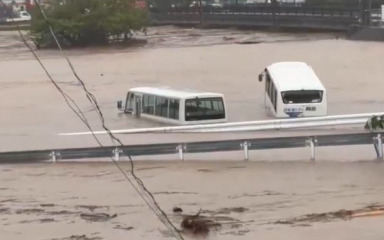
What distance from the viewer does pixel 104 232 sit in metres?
9.59

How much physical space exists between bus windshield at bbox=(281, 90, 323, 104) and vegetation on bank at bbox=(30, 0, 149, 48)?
3346 centimetres

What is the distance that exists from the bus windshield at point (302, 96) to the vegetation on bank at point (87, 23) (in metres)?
33.5

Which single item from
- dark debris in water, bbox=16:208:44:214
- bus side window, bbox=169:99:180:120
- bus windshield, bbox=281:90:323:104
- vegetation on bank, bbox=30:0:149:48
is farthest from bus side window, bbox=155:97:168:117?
vegetation on bank, bbox=30:0:149:48

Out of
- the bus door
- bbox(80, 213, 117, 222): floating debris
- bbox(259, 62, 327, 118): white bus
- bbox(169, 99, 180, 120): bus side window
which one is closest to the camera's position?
bbox(80, 213, 117, 222): floating debris

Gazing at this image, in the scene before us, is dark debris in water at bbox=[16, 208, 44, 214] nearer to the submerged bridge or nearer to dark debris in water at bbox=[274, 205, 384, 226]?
dark debris in water at bbox=[274, 205, 384, 226]

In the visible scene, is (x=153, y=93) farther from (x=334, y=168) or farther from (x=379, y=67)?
(x=379, y=67)

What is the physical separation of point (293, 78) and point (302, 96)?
799 millimetres

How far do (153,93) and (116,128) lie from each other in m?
1.55

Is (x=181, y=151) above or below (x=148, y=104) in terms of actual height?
above

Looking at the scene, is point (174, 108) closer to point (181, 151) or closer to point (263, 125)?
point (263, 125)

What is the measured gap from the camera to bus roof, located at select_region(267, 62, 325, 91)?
65.9 ft

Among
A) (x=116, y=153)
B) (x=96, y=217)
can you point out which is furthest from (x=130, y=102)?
(x=96, y=217)

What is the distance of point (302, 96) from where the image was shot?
2005 cm

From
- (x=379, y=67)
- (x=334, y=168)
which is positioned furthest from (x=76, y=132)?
(x=379, y=67)
